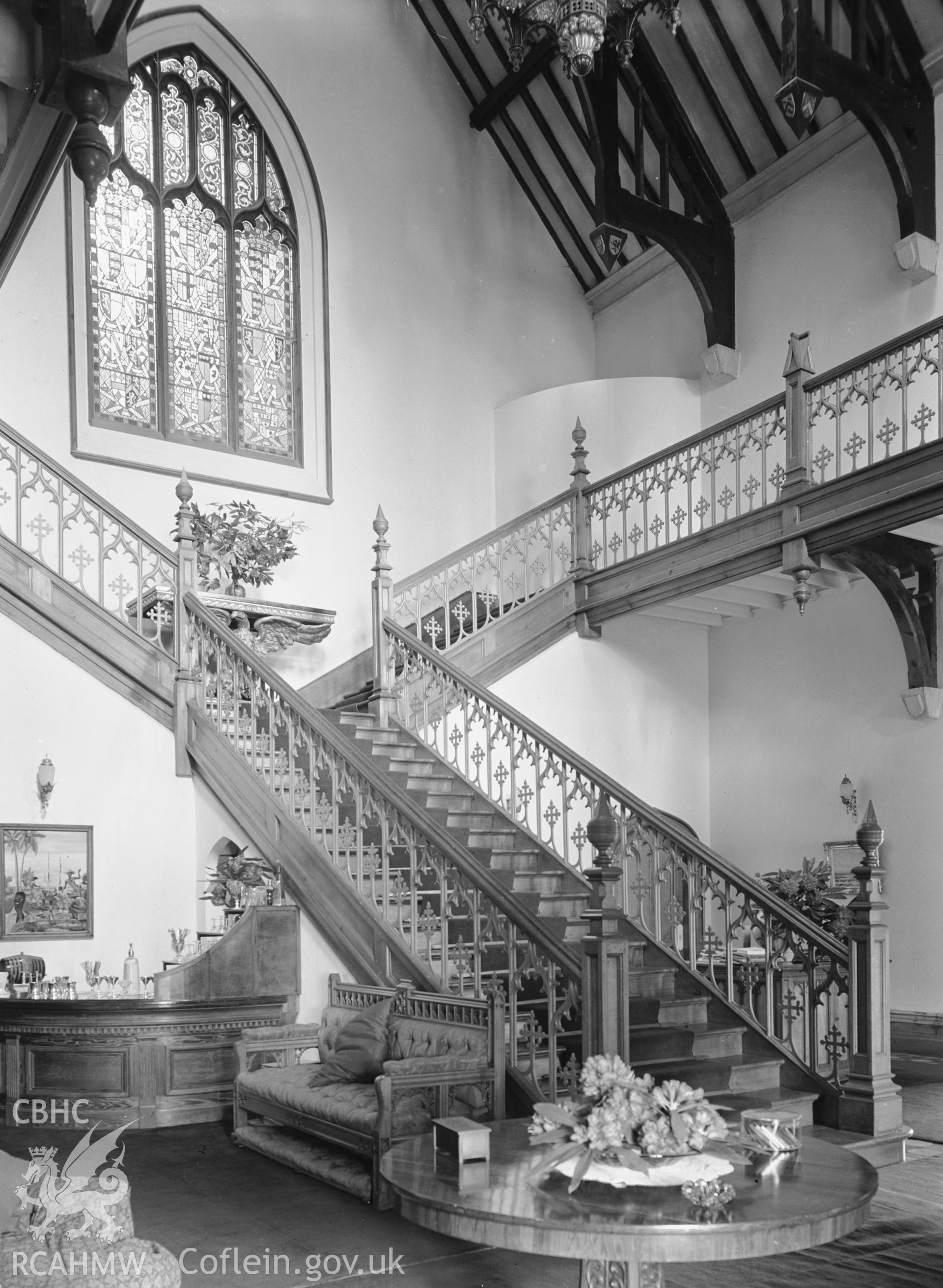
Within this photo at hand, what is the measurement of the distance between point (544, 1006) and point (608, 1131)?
407cm

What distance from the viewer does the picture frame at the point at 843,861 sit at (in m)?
10.8

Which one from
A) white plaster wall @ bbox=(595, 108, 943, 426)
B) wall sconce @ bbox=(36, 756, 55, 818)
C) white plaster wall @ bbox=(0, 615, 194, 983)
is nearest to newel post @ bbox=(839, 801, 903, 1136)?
white plaster wall @ bbox=(0, 615, 194, 983)

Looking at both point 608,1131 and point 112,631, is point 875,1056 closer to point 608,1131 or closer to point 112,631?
point 608,1131

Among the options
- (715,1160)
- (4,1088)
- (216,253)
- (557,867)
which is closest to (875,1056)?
→ (557,867)

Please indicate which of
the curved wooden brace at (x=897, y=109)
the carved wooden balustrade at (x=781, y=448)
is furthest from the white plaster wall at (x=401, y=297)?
the curved wooden brace at (x=897, y=109)

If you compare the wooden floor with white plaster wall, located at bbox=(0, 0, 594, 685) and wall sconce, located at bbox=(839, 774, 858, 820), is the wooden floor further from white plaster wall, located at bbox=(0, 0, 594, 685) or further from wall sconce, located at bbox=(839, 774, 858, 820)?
white plaster wall, located at bbox=(0, 0, 594, 685)

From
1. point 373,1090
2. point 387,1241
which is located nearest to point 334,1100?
point 373,1090

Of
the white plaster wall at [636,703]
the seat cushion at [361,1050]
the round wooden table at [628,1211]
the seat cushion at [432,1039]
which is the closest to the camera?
the round wooden table at [628,1211]

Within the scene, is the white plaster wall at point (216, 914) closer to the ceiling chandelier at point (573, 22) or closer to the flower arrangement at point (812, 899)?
the flower arrangement at point (812, 899)

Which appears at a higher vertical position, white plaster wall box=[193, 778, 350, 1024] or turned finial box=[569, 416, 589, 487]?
turned finial box=[569, 416, 589, 487]

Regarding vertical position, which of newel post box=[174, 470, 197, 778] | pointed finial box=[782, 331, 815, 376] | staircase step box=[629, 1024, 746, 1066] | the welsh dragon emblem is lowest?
staircase step box=[629, 1024, 746, 1066]

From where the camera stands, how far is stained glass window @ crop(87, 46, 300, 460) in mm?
12336

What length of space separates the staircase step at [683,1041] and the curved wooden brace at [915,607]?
3855 mm

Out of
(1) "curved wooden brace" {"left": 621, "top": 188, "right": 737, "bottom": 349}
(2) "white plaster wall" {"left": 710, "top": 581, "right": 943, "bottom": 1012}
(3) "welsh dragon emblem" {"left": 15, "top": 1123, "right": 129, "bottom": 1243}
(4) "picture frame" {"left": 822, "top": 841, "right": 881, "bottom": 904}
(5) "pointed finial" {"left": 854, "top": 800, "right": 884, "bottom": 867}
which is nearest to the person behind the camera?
(3) "welsh dragon emblem" {"left": 15, "top": 1123, "right": 129, "bottom": 1243}
